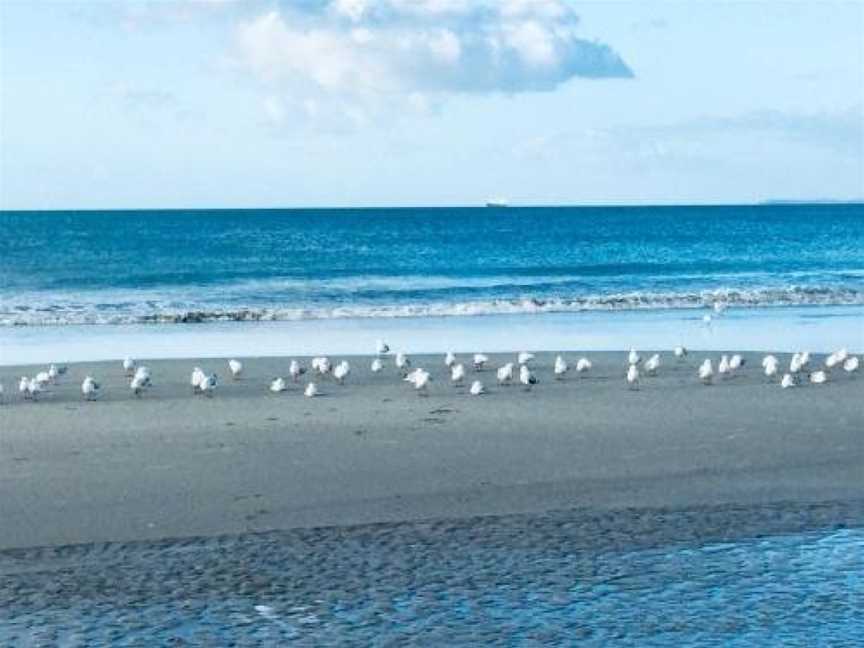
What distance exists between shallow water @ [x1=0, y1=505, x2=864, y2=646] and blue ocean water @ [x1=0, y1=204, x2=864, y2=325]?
2233cm

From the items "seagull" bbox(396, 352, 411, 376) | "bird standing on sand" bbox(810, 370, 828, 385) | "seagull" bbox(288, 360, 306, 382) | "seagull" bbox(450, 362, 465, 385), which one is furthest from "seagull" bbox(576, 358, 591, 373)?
"seagull" bbox(288, 360, 306, 382)

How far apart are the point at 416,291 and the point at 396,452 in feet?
102

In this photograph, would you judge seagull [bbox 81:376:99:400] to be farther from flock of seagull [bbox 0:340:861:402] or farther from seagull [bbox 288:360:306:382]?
seagull [bbox 288:360:306:382]

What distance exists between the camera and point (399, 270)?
5731 centimetres

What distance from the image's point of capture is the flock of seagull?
1722 cm

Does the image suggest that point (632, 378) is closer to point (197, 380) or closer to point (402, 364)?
point (402, 364)

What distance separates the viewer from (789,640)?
7578 mm

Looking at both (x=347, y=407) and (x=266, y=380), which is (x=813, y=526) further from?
(x=266, y=380)

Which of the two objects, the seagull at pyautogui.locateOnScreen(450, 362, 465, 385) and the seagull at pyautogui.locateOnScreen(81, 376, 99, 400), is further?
the seagull at pyautogui.locateOnScreen(450, 362, 465, 385)

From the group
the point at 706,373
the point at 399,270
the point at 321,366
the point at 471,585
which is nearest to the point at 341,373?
the point at 321,366

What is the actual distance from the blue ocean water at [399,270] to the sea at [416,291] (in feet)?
0.38

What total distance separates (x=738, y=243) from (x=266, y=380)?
64.9 metres

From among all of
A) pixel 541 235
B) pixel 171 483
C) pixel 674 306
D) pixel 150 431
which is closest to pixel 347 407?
pixel 150 431

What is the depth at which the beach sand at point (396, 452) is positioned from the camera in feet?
36.1
